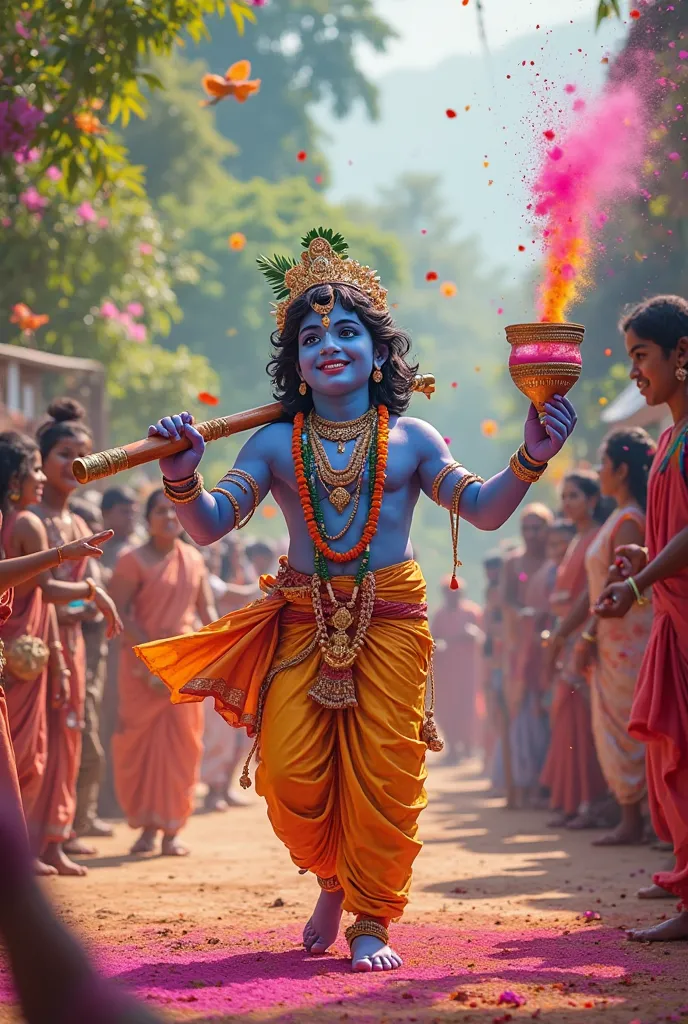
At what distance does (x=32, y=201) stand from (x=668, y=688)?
12.7m

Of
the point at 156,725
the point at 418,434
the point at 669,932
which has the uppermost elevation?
the point at 418,434

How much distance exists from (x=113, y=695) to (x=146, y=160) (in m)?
29.0

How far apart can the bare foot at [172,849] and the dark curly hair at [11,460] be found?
336 centimetres

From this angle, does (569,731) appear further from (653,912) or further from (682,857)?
(682,857)

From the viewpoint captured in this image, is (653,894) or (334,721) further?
(653,894)

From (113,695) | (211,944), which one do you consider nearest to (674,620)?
(211,944)

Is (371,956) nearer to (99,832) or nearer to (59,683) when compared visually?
(59,683)

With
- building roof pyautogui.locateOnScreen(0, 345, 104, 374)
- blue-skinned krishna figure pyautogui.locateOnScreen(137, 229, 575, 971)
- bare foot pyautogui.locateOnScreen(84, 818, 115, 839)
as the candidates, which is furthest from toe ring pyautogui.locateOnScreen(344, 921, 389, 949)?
building roof pyautogui.locateOnScreen(0, 345, 104, 374)

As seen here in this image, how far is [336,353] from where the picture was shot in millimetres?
6254

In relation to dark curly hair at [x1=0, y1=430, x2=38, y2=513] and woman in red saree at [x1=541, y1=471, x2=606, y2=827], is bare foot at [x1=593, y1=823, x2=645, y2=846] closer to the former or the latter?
woman in red saree at [x1=541, y1=471, x2=606, y2=827]

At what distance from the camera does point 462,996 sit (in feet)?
16.3

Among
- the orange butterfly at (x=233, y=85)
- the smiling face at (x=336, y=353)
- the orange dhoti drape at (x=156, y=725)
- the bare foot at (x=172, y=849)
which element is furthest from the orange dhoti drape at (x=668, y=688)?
the orange butterfly at (x=233, y=85)

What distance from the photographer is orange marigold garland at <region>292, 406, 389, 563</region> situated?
19.7 ft

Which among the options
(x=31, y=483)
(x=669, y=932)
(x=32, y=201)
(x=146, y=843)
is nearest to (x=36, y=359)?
(x=32, y=201)
